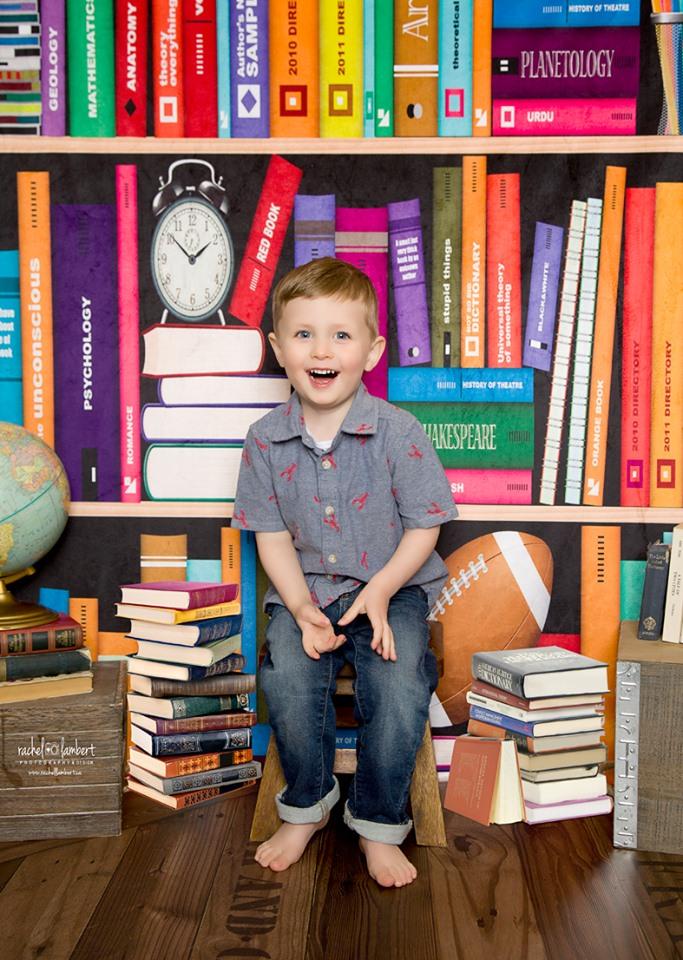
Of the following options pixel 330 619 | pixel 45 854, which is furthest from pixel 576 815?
pixel 45 854

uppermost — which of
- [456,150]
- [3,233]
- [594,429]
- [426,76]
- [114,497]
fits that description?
[426,76]

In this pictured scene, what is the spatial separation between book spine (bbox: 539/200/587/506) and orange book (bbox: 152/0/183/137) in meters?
0.92

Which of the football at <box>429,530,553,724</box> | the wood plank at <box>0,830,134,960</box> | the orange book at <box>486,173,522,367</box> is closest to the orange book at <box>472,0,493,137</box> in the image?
the orange book at <box>486,173,522,367</box>

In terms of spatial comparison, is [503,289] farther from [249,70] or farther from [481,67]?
[249,70]

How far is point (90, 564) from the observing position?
223 cm

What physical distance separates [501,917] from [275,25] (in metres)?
1.86

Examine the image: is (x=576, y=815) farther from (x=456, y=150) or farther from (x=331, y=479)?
(x=456, y=150)

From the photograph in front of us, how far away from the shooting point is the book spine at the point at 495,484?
2152mm

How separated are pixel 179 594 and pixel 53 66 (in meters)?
1.23

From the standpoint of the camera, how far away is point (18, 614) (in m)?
1.90

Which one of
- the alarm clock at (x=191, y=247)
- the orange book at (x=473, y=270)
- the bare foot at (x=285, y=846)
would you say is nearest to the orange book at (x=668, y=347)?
the orange book at (x=473, y=270)

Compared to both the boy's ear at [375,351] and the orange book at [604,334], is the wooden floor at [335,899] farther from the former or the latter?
the boy's ear at [375,351]

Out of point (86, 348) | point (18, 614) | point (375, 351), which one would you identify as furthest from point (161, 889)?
point (86, 348)

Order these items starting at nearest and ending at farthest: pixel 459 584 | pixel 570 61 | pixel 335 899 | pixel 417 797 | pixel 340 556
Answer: pixel 335 899
pixel 417 797
pixel 340 556
pixel 570 61
pixel 459 584
